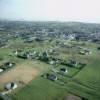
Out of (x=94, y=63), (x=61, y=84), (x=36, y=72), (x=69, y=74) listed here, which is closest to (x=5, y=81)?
(x=36, y=72)

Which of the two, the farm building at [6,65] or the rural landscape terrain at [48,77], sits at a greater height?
the farm building at [6,65]

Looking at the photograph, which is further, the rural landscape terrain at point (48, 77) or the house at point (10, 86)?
the house at point (10, 86)

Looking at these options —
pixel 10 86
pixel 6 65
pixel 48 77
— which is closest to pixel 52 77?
pixel 48 77

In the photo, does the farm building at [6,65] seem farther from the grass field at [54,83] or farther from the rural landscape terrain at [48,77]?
the grass field at [54,83]

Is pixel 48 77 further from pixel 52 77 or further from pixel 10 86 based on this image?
pixel 10 86

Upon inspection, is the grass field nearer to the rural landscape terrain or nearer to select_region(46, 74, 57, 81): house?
the rural landscape terrain

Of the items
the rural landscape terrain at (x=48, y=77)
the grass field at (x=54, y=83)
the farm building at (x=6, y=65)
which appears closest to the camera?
the grass field at (x=54, y=83)

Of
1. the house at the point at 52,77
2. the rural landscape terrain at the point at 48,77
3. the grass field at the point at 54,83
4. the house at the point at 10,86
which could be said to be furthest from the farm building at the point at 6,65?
the house at the point at 52,77

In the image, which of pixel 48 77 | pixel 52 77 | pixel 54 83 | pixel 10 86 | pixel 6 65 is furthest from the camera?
pixel 6 65

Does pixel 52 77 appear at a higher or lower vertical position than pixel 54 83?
higher

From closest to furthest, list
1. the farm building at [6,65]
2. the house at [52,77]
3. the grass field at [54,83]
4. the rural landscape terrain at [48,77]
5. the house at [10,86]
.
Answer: the grass field at [54,83] → the rural landscape terrain at [48,77] → the house at [10,86] → the house at [52,77] → the farm building at [6,65]

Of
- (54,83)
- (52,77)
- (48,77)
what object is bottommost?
(54,83)
